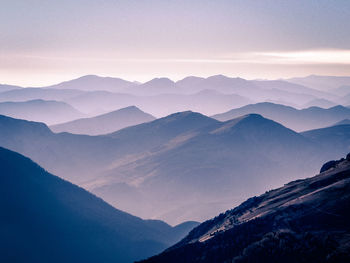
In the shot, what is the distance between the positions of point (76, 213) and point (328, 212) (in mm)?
116313

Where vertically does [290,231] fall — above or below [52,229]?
below

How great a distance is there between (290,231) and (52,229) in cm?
10504

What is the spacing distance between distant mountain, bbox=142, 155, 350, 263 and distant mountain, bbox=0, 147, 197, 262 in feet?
162

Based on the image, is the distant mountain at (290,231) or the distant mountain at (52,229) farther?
the distant mountain at (52,229)

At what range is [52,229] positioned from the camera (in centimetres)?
17600

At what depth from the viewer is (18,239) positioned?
162m

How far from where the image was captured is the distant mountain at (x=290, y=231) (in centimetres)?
9700

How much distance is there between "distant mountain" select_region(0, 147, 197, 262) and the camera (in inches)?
6412

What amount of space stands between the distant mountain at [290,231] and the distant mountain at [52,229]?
49.2 meters

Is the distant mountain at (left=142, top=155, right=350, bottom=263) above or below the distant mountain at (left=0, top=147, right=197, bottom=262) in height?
below

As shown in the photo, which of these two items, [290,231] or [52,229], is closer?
[290,231]

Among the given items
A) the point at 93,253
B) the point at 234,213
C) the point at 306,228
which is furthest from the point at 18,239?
the point at 306,228

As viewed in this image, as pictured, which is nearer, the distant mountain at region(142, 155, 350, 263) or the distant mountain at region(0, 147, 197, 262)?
the distant mountain at region(142, 155, 350, 263)

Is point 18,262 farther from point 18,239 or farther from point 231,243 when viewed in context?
point 231,243
